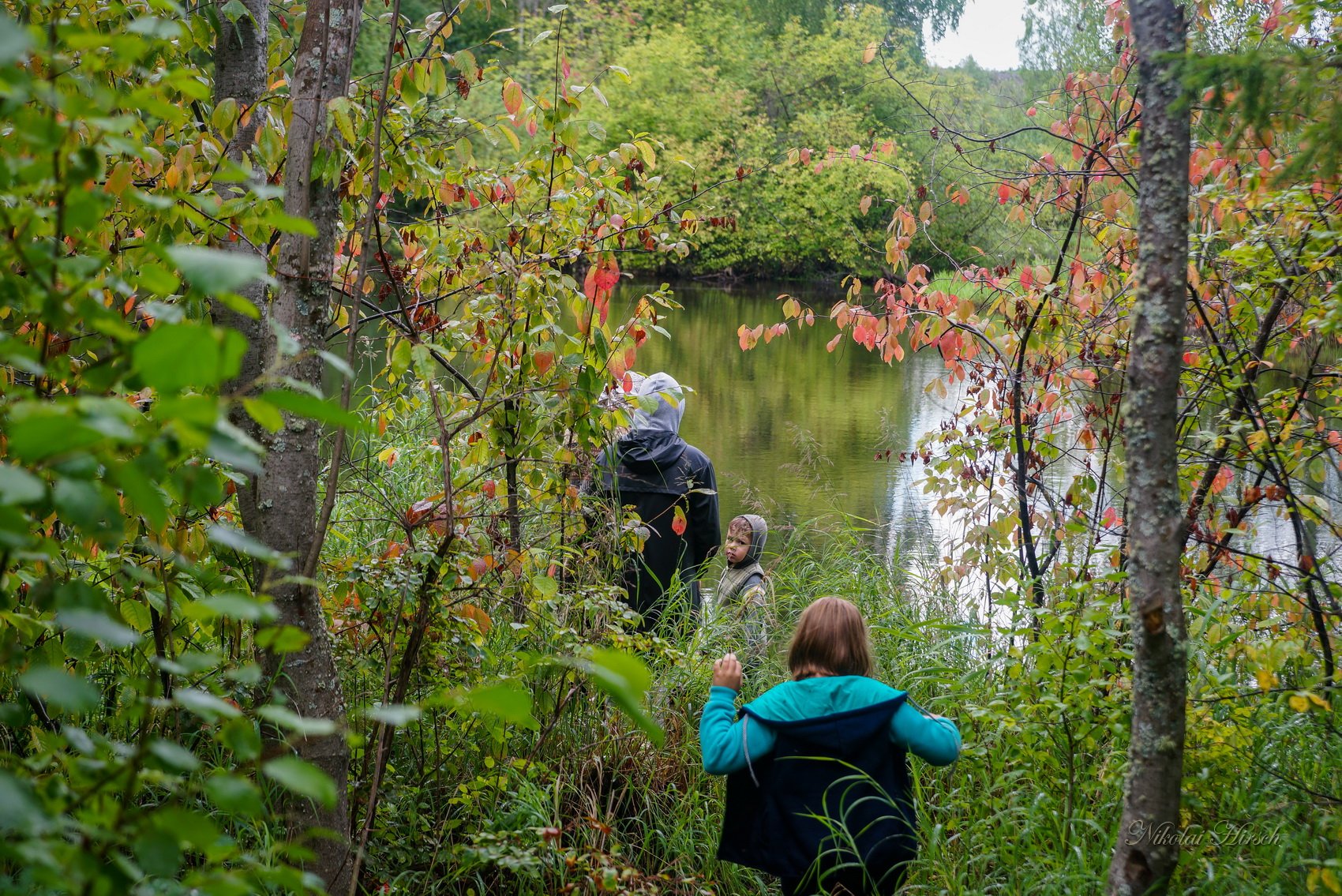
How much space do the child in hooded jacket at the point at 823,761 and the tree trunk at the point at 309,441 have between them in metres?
0.94

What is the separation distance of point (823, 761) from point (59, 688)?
197 centimetres

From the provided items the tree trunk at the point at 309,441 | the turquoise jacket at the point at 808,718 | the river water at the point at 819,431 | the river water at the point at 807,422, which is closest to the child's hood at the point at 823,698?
the turquoise jacket at the point at 808,718

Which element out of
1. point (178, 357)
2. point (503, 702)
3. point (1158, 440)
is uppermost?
point (178, 357)

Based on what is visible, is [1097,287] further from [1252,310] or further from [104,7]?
[104,7]

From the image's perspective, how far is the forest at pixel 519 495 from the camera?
103cm

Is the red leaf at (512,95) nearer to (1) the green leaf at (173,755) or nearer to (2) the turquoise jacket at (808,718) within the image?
(2) the turquoise jacket at (808,718)

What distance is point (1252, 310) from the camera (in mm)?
3709

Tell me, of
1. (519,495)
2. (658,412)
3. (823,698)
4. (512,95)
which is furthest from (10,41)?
(658,412)

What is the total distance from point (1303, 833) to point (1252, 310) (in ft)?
6.38

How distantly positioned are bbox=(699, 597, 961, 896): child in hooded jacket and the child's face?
2443 millimetres

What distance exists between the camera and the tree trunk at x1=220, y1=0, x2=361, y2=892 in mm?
2320

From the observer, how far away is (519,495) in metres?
3.77

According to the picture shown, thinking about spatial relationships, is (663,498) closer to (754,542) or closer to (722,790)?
(754,542)

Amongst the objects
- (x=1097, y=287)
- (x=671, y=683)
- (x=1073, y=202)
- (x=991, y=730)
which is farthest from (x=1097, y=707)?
(x=1073, y=202)
